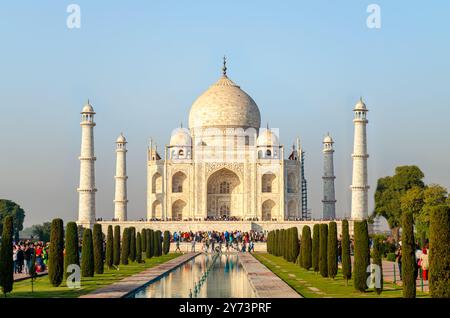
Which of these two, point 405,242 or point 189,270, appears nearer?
point 405,242

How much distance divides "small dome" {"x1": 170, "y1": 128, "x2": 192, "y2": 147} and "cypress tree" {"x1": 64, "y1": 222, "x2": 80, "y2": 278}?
27021 mm

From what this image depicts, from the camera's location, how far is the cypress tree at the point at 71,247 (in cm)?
1734

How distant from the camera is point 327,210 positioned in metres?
44.1

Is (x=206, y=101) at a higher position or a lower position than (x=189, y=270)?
higher

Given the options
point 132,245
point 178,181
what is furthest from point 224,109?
point 132,245

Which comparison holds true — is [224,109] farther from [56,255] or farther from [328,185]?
[56,255]

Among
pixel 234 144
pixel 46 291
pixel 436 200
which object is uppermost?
pixel 234 144

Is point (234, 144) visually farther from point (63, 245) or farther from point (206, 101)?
point (63, 245)

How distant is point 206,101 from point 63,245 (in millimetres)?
29591

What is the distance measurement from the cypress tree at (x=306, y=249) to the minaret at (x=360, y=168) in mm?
17188

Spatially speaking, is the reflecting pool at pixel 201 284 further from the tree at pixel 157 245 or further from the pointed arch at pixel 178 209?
the pointed arch at pixel 178 209

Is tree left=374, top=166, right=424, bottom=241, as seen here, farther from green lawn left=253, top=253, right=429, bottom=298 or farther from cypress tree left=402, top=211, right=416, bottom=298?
cypress tree left=402, top=211, right=416, bottom=298
